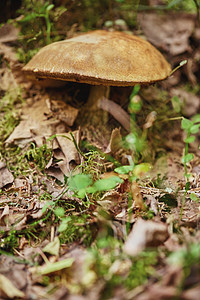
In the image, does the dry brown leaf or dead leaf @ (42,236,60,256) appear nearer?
dead leaf @ (42,236,60,256)

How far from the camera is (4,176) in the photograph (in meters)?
1.99

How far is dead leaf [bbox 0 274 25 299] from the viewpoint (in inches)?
44.6

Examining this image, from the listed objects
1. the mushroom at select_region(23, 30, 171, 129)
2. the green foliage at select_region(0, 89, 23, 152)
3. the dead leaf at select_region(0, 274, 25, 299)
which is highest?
the mushroom at select_region(23, 30, 171, 129)

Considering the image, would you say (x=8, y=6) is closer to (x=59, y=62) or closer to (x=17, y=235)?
(x=59, y=62)

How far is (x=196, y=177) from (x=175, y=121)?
0.90m

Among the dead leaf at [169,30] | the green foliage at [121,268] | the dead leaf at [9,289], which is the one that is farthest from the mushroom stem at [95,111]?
the dead leaf at [9,289]

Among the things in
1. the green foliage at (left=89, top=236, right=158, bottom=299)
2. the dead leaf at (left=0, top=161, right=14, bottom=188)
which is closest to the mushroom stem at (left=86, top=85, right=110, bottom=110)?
the dead leaf at (left=0, top=161, right=14, bottom=188)

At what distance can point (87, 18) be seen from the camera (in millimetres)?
2869

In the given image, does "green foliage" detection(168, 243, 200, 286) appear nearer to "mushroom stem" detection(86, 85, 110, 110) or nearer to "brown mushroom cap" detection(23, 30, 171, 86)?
"brown mushroom cap" detection(23, 30, 171, 86)

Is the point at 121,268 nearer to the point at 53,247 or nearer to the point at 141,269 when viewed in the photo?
the point at 141,269

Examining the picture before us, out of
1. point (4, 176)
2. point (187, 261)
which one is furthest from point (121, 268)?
point (4, 176)

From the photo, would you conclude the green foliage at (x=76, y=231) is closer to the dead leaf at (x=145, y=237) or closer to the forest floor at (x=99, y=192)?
the forest floor at (x=99, y=192)

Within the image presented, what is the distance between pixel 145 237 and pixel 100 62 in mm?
1196

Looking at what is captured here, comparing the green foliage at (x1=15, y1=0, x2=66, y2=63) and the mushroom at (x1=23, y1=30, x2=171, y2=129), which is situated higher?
the green foliage at (x1=15, y1=0, x2=66, y2=63)
